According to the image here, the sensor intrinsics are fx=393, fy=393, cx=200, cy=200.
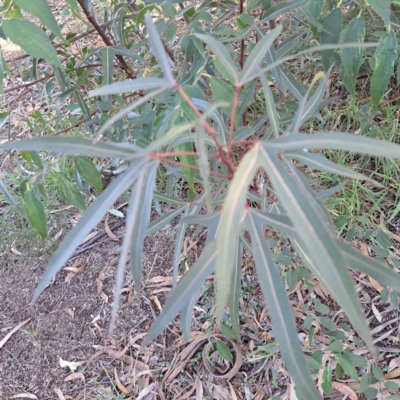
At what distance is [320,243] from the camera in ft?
1.23

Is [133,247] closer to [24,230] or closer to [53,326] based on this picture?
[53,326]

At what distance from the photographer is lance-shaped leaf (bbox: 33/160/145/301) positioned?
17.7 inches

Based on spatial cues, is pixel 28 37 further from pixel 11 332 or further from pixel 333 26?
pixel 11 332

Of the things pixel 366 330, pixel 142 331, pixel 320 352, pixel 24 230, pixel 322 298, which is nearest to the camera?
pixel 366 330

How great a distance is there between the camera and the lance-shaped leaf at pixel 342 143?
395mm

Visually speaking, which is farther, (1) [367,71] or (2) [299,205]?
(1) [367,71]

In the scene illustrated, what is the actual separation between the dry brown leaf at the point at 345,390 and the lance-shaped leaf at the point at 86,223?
0.89 meters

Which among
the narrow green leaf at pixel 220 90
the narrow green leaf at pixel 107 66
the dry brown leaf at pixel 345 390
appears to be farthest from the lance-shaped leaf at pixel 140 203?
the dry brown leaf at pixel 345 390

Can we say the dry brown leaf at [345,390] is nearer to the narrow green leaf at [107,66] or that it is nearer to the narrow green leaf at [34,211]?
the narrow green leaf at [34,211]

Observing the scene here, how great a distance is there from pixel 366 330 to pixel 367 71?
1.43 metres

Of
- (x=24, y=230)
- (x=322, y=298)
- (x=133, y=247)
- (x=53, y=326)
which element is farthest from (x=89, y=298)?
(x=133, y=247)

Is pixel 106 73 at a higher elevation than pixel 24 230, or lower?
higher

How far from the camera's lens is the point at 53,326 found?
1.44 metres

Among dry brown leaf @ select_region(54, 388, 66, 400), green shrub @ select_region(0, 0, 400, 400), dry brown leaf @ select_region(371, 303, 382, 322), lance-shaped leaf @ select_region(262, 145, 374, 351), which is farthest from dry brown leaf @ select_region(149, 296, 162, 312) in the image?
lance-shaped leaf @ select_region(262, 145, 374, 351)
